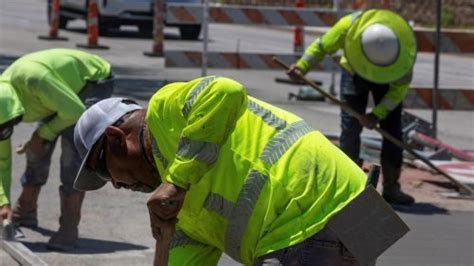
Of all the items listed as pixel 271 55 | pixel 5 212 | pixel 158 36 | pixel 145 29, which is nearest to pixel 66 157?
pixel 5 212

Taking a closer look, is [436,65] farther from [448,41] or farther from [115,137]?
[115,137]

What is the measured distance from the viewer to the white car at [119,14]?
2356 cm

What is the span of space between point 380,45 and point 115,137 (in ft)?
19.0

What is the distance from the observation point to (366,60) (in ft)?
30.5

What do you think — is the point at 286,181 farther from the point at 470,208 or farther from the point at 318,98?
the point at 318,98

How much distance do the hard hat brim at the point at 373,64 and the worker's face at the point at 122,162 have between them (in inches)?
222

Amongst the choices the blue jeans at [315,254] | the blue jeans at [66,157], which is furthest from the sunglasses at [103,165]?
the blue jeans at [66,157]

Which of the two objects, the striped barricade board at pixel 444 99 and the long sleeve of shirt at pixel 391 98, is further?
the striped barricade board at pixel 444 99

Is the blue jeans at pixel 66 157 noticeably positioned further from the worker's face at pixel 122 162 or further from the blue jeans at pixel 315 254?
the blue jeans at pixel 315 254

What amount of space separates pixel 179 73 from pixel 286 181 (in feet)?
49.0

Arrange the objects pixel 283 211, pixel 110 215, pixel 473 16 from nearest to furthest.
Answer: pixel 283 211 < pixel 110 215 < pixel 473 16

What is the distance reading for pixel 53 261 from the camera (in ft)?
23.9

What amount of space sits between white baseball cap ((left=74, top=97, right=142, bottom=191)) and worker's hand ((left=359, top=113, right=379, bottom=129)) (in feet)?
18.0

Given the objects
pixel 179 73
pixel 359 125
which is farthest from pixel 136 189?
pixel 179 73
